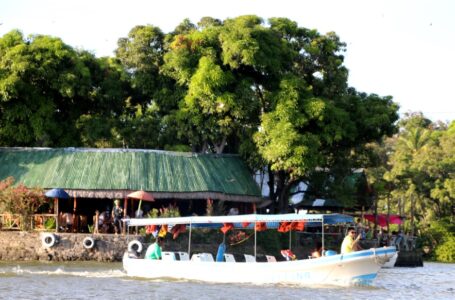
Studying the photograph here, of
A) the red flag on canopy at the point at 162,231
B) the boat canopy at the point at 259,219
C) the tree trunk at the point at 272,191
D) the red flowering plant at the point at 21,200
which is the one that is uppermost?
the tree trunk at the point at 272,191

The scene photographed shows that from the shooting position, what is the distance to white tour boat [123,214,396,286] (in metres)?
23.7

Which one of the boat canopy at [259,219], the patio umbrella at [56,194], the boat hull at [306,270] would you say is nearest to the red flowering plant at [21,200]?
the patio umbrella at [56,194]

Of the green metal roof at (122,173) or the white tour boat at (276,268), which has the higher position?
the green metal roof at (122,173)

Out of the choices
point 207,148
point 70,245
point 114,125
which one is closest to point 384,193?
point 207,148

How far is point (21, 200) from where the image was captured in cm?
3356

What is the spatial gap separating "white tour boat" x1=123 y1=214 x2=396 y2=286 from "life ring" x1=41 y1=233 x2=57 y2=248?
707 centimetres

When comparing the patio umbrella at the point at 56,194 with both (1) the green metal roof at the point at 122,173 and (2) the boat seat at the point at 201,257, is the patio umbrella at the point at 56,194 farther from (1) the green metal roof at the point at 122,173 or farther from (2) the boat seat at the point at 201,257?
(2) the boat seat at the point at 201,257

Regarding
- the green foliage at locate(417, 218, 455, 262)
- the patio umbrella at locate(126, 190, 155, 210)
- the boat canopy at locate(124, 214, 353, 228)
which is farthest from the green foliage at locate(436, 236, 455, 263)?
the boat canopy at locate(124, 214, 353, 228)

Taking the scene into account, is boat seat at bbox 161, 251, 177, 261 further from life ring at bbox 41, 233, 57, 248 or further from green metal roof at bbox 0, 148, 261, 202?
green metal roof at bbox 0, 148, 261, 202

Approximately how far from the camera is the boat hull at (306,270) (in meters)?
23.6

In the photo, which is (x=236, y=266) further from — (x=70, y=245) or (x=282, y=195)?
(x=282, y=195)

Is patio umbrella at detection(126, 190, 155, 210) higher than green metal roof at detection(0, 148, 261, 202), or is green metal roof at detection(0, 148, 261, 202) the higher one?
green metal roof at detection(0, 148, 261, 202)

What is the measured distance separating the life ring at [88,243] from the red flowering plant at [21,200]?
2.64 metres

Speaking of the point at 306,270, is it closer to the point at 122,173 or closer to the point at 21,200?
the point at 122,173
